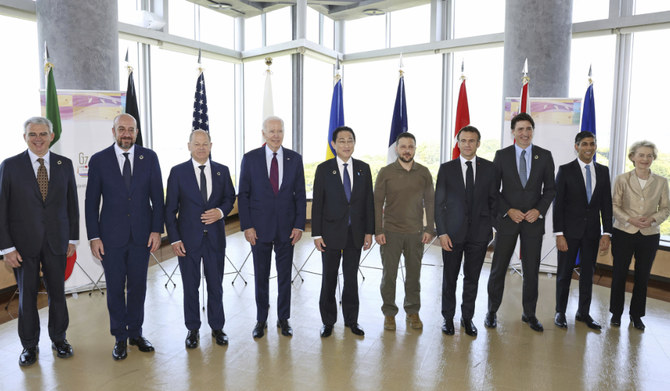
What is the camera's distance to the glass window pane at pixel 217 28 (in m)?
7.64

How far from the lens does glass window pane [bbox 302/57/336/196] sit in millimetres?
8406

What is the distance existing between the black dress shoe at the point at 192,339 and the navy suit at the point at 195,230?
44 mm

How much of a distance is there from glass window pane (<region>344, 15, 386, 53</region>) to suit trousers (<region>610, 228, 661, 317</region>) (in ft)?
18.2

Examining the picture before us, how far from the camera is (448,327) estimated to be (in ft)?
11.7

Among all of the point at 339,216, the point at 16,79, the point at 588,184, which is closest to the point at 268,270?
the point at 339,216

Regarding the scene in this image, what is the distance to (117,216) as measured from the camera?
303 centimetres

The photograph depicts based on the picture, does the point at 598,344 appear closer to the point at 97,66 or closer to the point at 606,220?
the point at 606,220

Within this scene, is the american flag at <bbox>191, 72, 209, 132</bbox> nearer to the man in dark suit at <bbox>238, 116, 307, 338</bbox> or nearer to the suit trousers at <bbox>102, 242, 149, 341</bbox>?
the man in dark suit at <bbox>238, 116, 307, 338</bbox>

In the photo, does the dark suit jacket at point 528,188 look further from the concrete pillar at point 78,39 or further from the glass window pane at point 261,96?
the glass window pane at point 261,96

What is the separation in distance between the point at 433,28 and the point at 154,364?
6.50 metres

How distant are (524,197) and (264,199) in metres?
1.96

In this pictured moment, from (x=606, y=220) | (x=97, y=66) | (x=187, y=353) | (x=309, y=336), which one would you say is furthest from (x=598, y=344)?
(x=97, y=66)

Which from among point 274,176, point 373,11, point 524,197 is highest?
point 373,11

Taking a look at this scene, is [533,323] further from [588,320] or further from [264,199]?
[264,199]
